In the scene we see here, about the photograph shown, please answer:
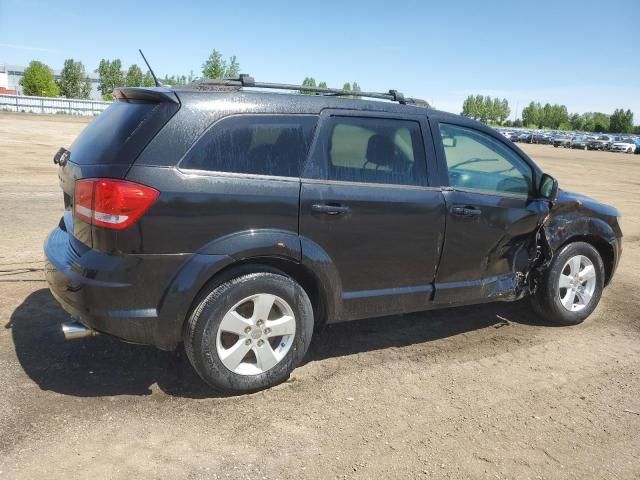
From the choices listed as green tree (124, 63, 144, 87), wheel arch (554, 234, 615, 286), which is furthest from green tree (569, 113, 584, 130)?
wheel arch (554, 234, 615, 286)

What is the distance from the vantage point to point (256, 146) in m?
3.44

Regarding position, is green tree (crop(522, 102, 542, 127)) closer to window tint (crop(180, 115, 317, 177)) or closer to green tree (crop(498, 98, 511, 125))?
green tree (crop(498, 98, 511, 125))

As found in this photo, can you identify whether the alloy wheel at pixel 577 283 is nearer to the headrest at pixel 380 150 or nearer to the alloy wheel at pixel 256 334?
the headrest at pixel 380 150

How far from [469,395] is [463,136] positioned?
6.34 feet

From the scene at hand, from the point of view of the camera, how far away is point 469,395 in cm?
370

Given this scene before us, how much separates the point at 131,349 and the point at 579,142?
65242 mm

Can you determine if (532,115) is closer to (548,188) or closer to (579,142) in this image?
(579,142)

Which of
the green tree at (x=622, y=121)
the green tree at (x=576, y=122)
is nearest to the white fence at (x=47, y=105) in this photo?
the green tree at (x=622, y=121)

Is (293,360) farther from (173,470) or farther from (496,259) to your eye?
(496,259)

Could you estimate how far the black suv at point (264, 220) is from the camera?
3.14 meters

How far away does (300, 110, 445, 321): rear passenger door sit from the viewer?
142 inches

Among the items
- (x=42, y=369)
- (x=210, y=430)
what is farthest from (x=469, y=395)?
(x=42, y=369)

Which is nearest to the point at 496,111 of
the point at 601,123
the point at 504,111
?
the point at 504,111

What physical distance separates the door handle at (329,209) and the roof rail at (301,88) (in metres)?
0.86
